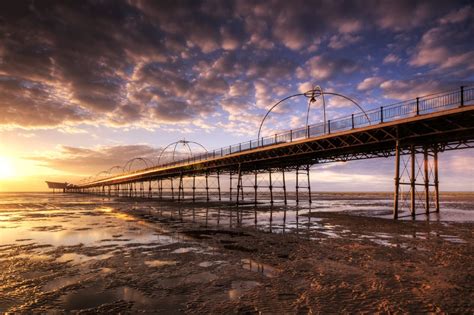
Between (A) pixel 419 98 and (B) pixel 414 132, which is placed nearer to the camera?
(A) pixel 419 98

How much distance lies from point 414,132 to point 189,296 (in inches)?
940

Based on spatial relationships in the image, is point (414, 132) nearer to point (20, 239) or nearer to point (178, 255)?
point (178, 255)

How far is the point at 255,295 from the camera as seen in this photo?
6.28 metres

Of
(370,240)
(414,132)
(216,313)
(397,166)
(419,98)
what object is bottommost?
(370,240)

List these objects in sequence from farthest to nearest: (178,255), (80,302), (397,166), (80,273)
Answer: (397,166) → (178,255) → (80,273) → (80,302)

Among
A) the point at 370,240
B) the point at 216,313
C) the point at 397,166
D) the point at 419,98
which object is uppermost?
the point at 419,98

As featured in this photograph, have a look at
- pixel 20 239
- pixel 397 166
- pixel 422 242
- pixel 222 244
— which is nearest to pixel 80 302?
pixel 222 244

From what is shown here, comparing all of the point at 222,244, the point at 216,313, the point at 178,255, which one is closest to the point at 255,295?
the point at 216,313

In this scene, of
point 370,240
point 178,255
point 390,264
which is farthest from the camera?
point 370,240

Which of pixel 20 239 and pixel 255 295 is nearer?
pixel 255 295

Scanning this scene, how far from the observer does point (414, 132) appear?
23391mm

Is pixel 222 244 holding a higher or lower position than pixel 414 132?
lower

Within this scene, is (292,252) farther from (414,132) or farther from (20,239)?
(414,132)

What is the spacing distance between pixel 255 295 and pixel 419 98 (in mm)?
20783
